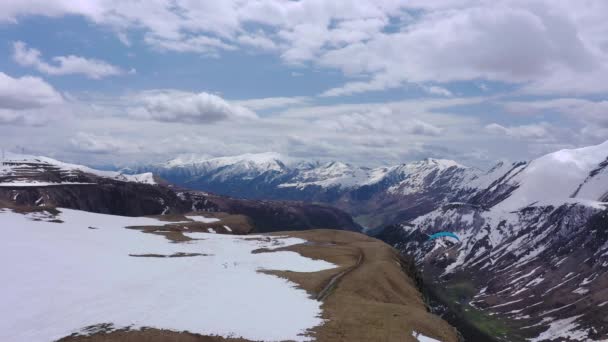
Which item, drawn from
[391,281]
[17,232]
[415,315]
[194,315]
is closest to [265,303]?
[194,315]

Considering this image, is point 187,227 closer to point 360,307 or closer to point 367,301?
point 367,301

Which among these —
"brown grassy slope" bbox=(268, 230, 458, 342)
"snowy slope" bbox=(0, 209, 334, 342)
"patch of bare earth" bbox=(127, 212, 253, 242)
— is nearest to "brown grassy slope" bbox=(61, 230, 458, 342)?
"brown grassy slope" bbox=(268, 230, 458, 342)

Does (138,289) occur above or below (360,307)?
above

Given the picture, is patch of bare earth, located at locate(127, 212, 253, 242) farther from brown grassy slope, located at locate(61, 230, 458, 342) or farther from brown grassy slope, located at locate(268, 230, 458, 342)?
brown grassy slope, located at locate(268, 230, 458, 342)

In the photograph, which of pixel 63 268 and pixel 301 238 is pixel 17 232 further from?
pixel 301 238

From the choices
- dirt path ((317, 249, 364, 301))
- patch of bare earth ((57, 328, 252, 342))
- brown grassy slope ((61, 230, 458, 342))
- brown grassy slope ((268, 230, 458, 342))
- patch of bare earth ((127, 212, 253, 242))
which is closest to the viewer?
patch of bare earth ((57, 328, 252, 342))

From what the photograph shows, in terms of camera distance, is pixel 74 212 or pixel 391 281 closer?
pixel 391 281

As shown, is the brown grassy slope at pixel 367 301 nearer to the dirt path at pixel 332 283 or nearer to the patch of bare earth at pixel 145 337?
the dirt path at pixel 332 283

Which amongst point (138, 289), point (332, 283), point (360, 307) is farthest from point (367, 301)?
point (138, 289)
